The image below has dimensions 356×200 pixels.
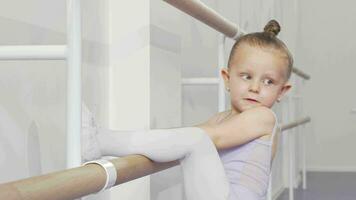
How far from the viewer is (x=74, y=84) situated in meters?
0.71

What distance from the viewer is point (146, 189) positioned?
143cm

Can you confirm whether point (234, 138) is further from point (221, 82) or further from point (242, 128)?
point (221, 82)

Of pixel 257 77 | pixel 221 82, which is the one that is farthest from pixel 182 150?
pixel 221 82

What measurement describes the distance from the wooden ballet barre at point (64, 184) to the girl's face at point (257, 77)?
463mm

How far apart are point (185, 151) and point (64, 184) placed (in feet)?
1.29

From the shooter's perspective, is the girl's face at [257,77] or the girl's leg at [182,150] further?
the girl's face at [257,77]

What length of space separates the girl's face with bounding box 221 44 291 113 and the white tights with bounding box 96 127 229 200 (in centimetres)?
21

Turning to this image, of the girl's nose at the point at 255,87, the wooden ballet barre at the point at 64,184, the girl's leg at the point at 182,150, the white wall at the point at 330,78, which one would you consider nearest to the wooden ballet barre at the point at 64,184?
the wooden ballet barre at the point at 64,184

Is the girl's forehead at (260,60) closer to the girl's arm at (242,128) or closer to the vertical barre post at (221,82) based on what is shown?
the girl's arm at (242,128)

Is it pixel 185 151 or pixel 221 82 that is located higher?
pixel 221 82

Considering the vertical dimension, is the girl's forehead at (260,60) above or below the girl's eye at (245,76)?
above

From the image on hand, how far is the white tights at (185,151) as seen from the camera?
2.88 feet

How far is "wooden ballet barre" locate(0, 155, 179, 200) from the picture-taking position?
483mm

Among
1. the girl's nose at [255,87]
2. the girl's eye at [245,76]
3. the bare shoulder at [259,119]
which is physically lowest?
the bare shoulder at [259,119]
